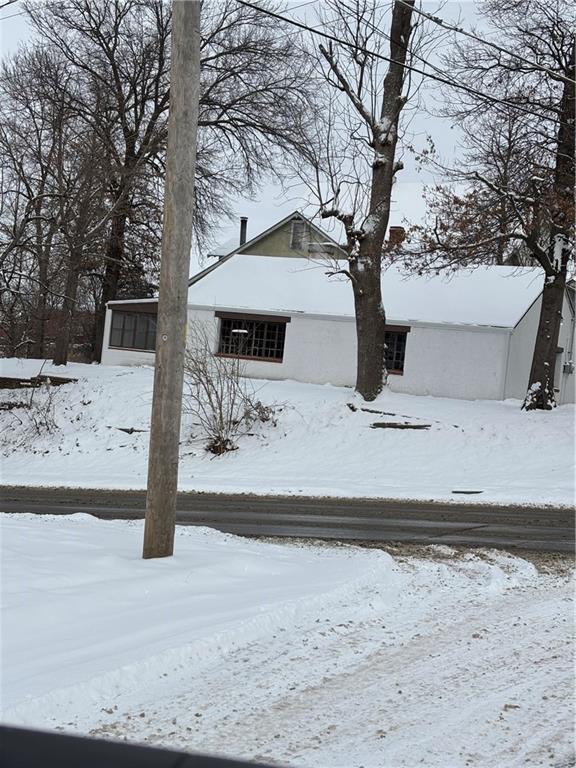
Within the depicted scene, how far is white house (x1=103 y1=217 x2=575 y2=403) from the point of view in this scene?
29875 millimetres

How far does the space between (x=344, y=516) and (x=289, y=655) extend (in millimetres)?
8001

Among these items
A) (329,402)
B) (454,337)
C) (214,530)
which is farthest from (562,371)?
(214,530)

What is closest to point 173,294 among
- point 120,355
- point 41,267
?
point 41,267

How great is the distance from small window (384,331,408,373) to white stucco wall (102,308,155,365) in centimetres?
1101

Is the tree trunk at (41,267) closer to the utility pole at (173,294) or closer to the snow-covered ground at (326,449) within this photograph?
the snow-covered ground at (326,449)

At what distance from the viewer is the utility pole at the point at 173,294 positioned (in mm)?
8312

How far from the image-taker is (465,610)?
752 cm

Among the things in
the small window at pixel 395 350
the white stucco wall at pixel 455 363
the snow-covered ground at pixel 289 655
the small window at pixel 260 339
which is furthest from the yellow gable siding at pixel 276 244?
the snow-covered ground at pixel 289 655

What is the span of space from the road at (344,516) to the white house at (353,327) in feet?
40.6

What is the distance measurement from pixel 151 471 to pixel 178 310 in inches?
62.9

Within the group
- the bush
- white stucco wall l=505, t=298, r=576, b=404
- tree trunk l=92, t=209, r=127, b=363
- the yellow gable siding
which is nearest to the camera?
the bush

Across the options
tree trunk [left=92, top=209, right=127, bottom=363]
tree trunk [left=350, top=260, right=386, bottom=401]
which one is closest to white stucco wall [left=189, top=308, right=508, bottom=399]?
tree trunk [left=350, top=260, right=386, bottom=401]

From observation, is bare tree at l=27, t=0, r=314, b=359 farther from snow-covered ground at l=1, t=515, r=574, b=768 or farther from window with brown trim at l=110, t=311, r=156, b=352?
snow-covered ground at l=1, t=515, r=574, b=768

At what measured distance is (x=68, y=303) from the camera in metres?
31.6
